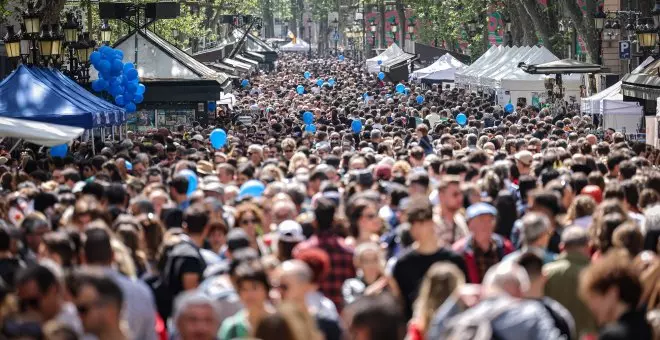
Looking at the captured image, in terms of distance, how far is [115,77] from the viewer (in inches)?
1158

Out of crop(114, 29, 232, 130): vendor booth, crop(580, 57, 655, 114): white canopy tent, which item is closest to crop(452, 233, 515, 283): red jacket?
crop(580, 57, 655, 114): white canopy tent

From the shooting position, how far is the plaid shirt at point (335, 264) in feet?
31.7

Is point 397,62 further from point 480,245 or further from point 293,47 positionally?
point 293,47

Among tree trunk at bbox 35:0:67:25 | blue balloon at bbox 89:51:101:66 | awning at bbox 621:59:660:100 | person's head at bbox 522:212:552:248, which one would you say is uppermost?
tree trunk at bbox 35:0:67:25

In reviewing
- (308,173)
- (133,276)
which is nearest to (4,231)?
(133,276)

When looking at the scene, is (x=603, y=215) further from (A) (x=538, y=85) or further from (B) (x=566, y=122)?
(A) (x=538, y=85)

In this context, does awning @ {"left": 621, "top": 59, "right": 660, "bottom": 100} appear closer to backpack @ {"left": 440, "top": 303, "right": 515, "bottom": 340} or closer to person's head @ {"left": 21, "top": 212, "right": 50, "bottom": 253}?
person's head @ {"left": 21, "top": 212, "right": 50, "bottom": 253}

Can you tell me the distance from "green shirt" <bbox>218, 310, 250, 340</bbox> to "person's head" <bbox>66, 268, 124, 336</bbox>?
1.87 ft

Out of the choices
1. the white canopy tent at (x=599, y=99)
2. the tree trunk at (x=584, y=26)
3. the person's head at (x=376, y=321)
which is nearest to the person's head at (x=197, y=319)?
the person's head at (x=376, y=321)

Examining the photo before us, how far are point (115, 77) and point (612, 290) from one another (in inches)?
893

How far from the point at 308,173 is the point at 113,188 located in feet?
9.78

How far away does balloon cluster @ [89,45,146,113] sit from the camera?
28.8 m

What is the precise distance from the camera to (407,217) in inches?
380

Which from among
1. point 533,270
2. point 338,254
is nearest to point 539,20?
point 338,254
